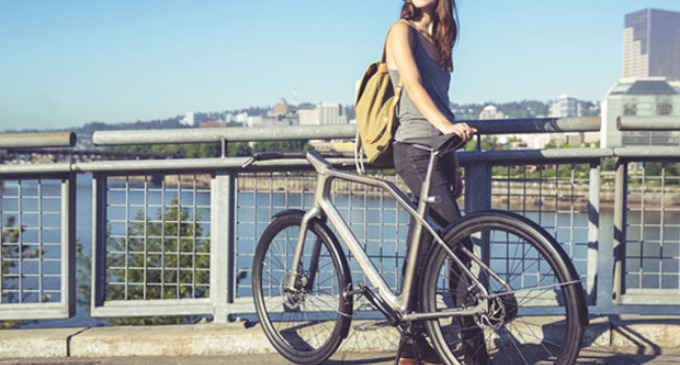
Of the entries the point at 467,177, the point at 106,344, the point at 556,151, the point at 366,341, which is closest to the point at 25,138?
the point at 106,344

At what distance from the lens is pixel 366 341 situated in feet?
12.1

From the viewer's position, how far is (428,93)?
9.99 feet

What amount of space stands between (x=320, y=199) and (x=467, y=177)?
2.80 feet

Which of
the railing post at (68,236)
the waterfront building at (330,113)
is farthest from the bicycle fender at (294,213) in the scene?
the waterfront building at (330,113)

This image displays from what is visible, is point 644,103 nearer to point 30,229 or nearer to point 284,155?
point 30,229

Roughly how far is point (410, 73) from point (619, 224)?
1.49 m

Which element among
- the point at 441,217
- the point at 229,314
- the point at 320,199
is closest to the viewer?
the point at 441,217

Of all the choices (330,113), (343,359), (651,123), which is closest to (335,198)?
(343,359)

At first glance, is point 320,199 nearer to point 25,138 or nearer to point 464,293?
point 464,293

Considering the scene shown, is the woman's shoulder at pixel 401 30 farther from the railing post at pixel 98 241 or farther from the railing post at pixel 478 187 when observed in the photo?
the railing post at pixel 98 241

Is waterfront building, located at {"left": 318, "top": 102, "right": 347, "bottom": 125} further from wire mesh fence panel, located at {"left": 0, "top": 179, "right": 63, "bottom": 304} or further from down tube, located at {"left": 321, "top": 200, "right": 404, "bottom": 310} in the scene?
down tube, located at {"left": 321, "top": 200, "right": 404, "bottom": 310}

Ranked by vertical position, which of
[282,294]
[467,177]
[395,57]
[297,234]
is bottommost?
[282,294]

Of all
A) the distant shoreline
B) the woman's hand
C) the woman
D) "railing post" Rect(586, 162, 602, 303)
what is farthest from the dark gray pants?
"railing post" Rect(586, 162, 602, 303)

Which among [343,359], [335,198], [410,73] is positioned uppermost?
[410,73]
